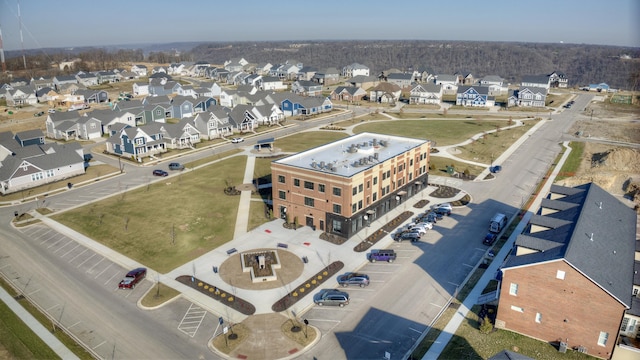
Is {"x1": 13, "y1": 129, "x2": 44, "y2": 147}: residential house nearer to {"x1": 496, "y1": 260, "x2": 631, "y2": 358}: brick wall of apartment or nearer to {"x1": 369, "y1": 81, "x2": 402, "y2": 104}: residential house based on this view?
{"x1": 496, "y1": 260, "x2": 631, "y2": 358}: brick wall of apartment

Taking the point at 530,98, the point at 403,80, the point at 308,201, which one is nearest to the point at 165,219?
the point at 308,201

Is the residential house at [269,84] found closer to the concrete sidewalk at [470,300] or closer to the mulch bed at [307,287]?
the concrete sidewalk at [470,300]

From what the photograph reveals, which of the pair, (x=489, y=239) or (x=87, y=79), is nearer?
(x=489, y=239)

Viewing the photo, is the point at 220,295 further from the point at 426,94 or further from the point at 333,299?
the point at 426,94

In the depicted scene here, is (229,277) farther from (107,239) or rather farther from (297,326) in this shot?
(107,239)

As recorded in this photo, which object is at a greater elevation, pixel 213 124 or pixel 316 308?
pixel 213 124

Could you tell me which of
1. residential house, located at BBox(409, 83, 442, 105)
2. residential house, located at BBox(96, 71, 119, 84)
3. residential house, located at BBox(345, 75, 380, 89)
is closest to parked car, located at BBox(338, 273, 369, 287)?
residential house, located at BBox(409, 83, 442, 105)
